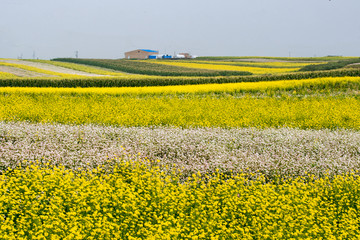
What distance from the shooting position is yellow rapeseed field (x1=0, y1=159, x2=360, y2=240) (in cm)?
568

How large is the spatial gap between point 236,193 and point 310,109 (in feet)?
43.7

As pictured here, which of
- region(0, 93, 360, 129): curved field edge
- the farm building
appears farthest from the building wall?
region(0, 93, 360, 129): curved field edge

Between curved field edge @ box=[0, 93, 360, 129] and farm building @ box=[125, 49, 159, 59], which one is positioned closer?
curved field edge @ box=[0, 93, 360, 129]

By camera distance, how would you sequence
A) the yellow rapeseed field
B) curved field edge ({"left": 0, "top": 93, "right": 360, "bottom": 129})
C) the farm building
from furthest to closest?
the farm building < curved field edge ({"left": 0, "top": 93, "right": 360, "bottom": 129}) < the yellow rapeseed field

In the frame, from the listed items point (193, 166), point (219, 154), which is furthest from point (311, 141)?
point (193, 166)

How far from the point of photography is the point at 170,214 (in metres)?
6.60

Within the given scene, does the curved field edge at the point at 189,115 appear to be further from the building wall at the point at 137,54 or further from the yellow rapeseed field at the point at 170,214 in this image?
the building wall at the point at 137,54

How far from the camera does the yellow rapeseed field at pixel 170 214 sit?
568 centimetres

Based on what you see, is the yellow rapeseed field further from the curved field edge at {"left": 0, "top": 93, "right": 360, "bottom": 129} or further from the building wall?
the building wall

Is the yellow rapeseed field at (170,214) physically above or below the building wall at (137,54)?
below

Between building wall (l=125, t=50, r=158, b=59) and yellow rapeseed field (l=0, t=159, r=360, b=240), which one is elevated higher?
building wall (l=125, t=50, r=158, b=59)

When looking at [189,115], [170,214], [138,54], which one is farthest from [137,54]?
[170,214]

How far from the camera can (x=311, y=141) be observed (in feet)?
42.2

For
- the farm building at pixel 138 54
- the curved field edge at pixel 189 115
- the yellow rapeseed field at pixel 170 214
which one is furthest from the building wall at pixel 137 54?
the yellow rapeseed field at pixel 170 214
